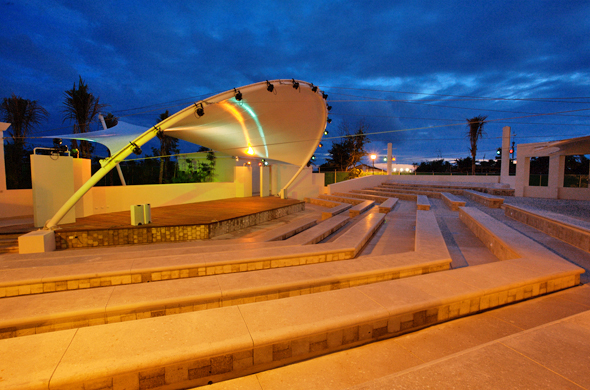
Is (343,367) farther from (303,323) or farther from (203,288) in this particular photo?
(203,288)

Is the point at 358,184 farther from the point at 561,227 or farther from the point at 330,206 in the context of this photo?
the point at 561,227

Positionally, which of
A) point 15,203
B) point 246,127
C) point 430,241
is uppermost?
point 246,127

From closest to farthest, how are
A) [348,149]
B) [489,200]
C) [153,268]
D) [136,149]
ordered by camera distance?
[153,268], [136,149], [489,200], [348,149]

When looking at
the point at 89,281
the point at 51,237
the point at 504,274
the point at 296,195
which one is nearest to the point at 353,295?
the point at 504,274

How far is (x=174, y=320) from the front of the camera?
2.30 m

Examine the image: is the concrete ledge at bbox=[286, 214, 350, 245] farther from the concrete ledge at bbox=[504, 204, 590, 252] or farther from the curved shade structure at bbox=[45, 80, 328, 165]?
the concrete ledge at bbox=[504, 204, 590, 252]

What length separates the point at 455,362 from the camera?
1.80 meters

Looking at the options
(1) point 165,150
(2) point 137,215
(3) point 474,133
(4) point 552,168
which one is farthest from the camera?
(3) point 474,133

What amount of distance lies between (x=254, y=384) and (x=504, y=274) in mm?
3279

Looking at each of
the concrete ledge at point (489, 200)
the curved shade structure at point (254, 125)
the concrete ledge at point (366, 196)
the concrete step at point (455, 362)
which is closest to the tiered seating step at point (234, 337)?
the concrete step at point (455, 362)

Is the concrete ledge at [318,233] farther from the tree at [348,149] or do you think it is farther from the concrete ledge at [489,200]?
the tree at [348,149]

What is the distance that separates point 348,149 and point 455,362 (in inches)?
1092

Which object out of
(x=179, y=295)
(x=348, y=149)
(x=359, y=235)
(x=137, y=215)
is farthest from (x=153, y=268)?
(x=348, y=149)

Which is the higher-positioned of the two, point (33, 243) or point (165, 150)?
point (165, 150)
